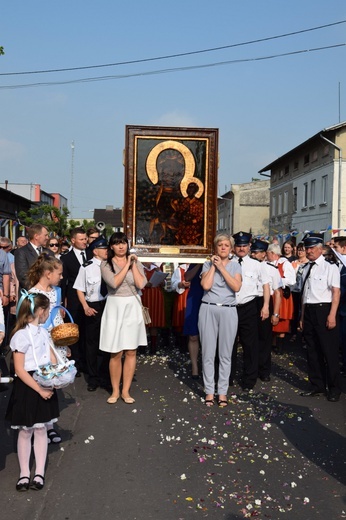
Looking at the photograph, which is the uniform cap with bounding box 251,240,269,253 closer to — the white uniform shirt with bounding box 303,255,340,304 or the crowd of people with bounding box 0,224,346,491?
the crowd of people with bounding box 0,224,346,491

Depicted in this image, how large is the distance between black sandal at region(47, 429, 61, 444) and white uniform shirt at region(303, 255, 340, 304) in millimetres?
3768

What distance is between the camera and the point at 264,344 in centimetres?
914

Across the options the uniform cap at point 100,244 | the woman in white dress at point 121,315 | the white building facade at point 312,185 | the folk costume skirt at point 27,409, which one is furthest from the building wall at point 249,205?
the folk costume skirt at point 27,409

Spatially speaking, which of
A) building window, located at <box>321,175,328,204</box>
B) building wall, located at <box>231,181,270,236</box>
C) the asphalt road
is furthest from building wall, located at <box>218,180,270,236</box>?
the asphalt road

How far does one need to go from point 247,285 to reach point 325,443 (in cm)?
270

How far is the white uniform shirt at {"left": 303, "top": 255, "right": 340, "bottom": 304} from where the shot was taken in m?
8.10

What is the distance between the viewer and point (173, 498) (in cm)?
475

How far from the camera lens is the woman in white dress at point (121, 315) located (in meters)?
7.61

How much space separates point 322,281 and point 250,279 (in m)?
0.95

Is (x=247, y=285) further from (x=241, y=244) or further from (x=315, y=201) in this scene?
(x=315, y=201)

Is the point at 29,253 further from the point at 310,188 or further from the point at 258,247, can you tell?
the point at 310,188

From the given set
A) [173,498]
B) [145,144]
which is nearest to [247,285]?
[145,144]

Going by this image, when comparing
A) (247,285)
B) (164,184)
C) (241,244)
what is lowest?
(247,285)

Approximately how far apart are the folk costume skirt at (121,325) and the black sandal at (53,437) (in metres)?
1.58
